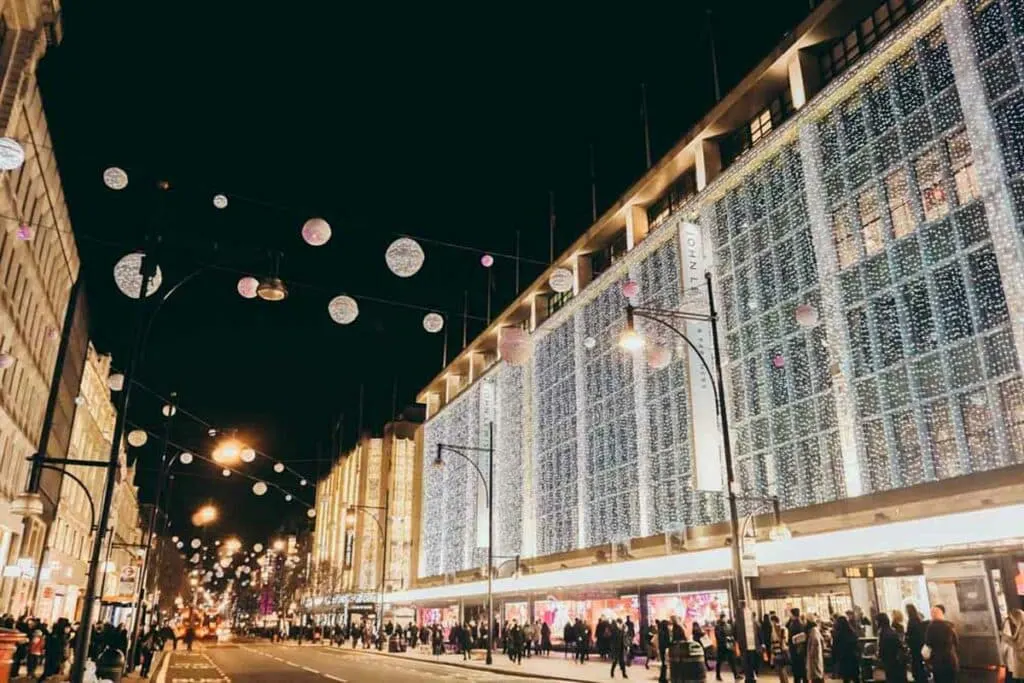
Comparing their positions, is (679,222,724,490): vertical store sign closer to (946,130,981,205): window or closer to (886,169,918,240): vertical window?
(886,169,918,240): vertical window

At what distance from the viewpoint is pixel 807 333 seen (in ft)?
84.7

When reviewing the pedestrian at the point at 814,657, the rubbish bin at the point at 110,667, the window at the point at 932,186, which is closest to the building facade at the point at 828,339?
the window at the point at 932,186

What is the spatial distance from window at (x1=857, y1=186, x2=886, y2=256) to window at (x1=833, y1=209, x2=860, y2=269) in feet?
1.23

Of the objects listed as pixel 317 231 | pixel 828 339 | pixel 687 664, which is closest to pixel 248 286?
pixel 317 231

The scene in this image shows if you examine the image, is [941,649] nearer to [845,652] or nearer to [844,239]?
[845,652]

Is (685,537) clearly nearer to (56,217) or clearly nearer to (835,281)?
(835,281)

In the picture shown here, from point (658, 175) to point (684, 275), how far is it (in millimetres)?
7300

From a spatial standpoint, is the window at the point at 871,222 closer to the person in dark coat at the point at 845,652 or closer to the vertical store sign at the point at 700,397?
the vertical store sign at the point at 700,397

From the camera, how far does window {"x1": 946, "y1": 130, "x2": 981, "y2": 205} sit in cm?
2062

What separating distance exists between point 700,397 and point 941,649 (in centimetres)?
1663

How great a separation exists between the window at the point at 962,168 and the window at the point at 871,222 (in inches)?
98.1

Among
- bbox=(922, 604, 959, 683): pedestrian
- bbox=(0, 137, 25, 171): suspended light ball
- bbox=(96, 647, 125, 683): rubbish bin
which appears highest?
bbox=(0, 137, 25, 171): suspended light ball

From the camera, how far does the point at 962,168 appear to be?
21047mm

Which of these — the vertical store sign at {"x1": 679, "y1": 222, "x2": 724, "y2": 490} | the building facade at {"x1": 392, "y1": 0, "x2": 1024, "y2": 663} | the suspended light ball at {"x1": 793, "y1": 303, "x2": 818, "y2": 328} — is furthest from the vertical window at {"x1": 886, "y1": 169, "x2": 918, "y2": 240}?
the vertical store sign at {"x1": 679, "y1": 222, "x2": 724, "y2": 490}
